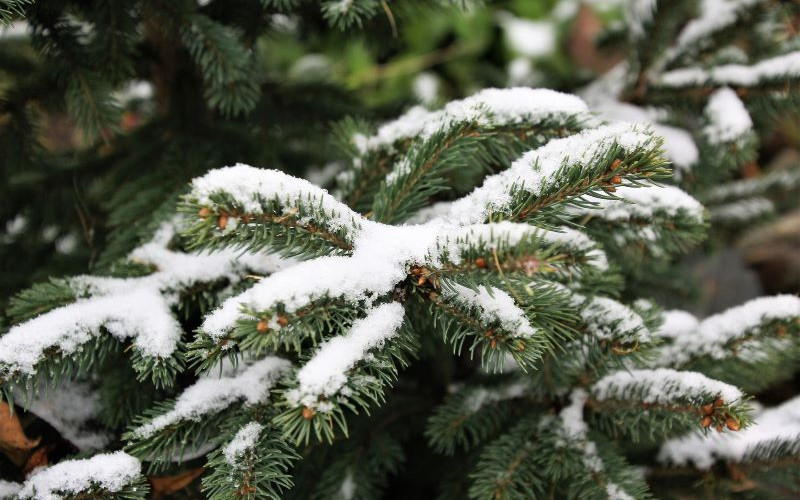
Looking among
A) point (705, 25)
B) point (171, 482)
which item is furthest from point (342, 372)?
point (705, 25)

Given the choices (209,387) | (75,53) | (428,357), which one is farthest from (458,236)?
(75,53)

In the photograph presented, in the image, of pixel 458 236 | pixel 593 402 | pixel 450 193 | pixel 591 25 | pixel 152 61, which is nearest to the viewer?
pixel 458 236

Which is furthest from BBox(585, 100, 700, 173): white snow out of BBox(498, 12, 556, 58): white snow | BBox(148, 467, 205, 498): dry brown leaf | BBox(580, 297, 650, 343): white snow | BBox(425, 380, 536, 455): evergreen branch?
BBox(498, 12, 556, 58): white snow

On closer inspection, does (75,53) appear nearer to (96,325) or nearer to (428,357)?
(96,325)

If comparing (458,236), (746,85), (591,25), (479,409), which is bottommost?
(479,409)

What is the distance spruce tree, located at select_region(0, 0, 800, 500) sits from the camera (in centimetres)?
63

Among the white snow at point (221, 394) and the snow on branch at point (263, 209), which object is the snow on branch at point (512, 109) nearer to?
the snow on branch at point (263, 209)

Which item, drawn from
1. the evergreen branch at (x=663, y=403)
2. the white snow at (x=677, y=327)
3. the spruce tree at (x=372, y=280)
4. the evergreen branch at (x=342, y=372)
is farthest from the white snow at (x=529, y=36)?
the evergreen branch at (x=342, y=372)

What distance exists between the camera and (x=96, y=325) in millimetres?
736

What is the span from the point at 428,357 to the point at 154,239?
637mm

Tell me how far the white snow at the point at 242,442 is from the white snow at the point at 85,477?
0.14 metres

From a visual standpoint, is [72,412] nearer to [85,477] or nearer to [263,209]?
[85,477]

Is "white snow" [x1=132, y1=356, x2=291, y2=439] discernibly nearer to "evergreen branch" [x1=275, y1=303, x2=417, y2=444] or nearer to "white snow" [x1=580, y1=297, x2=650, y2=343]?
"evergreen branch" [x1=275, y1=303, x2=417, y2=444]

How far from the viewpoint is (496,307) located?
0.65 m
